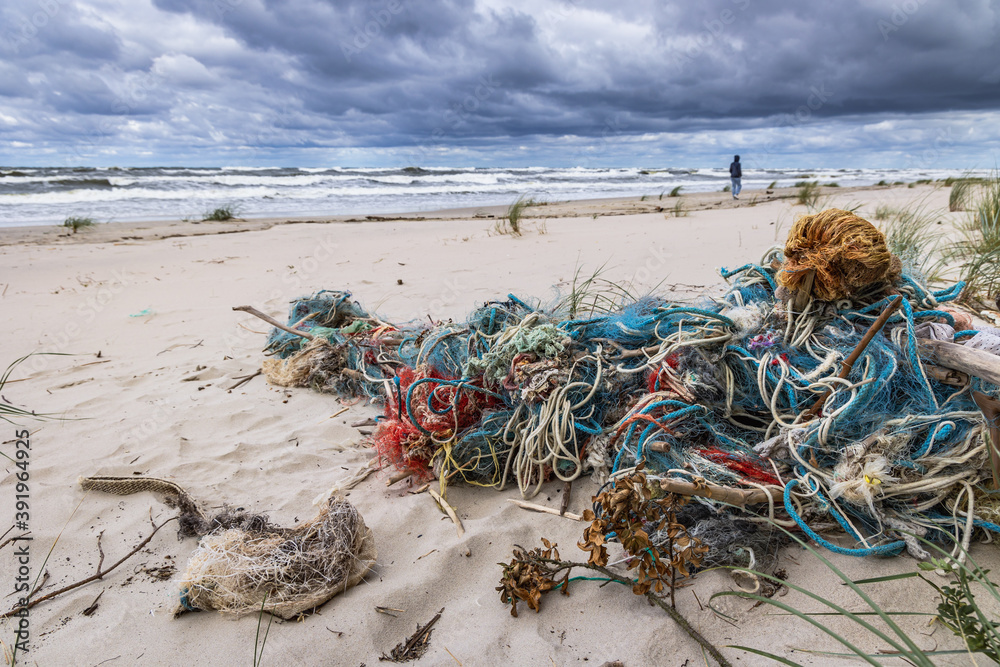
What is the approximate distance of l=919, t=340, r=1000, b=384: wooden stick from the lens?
1.64m

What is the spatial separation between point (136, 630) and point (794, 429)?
2.33 meters

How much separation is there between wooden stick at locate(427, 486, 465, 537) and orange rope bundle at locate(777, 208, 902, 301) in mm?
1702

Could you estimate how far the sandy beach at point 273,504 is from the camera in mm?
1629

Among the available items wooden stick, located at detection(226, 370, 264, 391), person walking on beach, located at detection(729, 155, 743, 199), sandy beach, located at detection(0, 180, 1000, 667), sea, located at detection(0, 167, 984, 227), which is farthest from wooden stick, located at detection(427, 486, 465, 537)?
person walking on beach, located at detection(729, 155, 743, 199)

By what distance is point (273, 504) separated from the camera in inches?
92.8

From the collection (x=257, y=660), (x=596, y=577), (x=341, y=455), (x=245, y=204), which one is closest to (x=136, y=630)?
(x=257, y=660)

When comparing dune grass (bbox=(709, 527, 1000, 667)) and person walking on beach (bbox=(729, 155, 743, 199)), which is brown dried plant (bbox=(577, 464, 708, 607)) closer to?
dune grass (bbox=(709, 527, 1000, 667))

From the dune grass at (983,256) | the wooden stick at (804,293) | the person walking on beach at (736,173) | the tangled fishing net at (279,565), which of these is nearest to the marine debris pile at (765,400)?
the wooden stick at (804,293)

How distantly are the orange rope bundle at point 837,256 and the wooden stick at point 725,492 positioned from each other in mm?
909

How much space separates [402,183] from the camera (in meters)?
26.4

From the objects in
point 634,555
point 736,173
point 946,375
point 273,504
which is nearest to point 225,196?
point 736,173

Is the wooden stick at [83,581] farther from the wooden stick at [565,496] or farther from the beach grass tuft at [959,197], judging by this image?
the beach grass tuft at [959,197]

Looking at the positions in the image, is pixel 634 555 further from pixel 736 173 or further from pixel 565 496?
pixel 736 173

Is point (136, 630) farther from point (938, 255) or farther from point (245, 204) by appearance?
point (245, 204)
